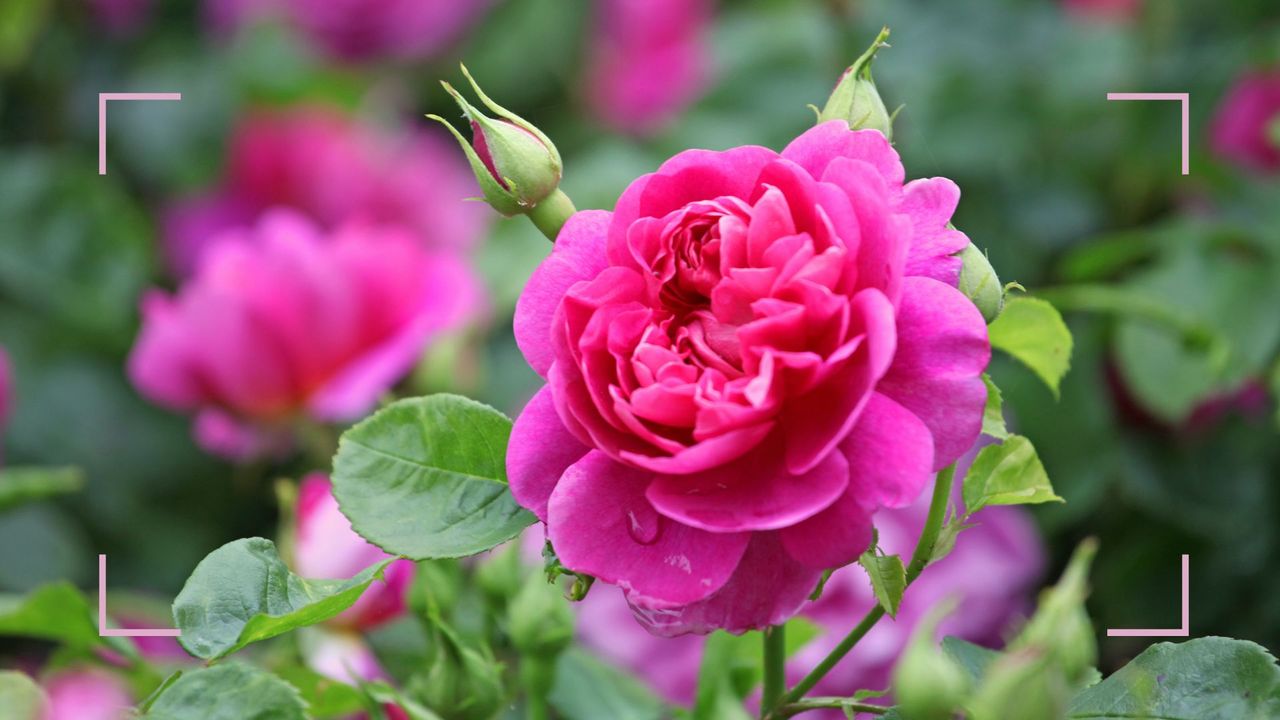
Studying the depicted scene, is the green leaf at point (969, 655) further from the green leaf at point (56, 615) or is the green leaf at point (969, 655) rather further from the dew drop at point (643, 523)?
the green leaf at point (56, 615)

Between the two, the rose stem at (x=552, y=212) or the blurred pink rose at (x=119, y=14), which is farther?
the blurred pink rose at (x=119, y=14)

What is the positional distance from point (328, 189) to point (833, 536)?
2.79 ft

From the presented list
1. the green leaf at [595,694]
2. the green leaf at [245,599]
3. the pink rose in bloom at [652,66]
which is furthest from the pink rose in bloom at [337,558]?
the pink rose in bloom at [652,66]

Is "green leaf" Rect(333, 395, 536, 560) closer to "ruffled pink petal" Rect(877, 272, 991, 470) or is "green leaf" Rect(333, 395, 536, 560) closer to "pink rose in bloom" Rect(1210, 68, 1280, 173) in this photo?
"ruffled pink petal" Rect(877, 272, 991, 470)

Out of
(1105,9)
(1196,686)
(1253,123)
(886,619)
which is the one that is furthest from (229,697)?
(1105,9)

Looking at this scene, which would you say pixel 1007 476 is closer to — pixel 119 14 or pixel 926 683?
pixel 926 683

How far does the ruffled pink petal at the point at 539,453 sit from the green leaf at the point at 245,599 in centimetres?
5

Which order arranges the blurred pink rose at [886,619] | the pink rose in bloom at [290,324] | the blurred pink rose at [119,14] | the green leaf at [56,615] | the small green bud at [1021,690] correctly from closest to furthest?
the small green bud at [1021,690], the green leaf at [56,615], the blurred pink rose at [886,619], the pink rose in bloom at [290,324], the blurred pink rose at [119,14]

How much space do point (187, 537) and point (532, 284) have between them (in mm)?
746

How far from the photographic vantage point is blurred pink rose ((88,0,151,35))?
125 centimetres

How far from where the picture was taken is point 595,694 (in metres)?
0.52

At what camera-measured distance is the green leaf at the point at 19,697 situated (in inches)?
14.8

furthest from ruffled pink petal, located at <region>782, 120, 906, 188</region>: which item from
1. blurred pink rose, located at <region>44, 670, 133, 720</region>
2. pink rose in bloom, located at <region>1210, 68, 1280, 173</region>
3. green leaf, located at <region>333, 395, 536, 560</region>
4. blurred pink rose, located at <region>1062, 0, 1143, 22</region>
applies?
blurred pink rose, located at <region>1062, 0, 1143, 22</region>

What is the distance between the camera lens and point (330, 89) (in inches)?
48.5
